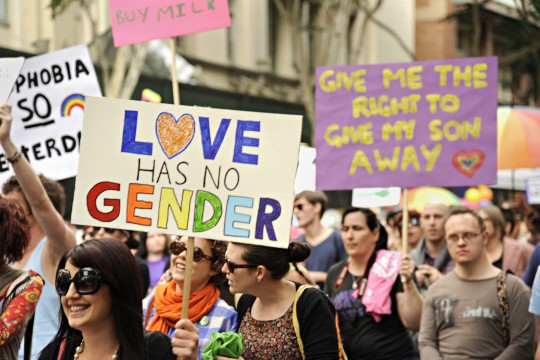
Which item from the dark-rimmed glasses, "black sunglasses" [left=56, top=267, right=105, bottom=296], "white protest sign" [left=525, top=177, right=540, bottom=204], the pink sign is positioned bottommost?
→ "black sunglasses" [left=56, top=267, right=105, bottom=296]

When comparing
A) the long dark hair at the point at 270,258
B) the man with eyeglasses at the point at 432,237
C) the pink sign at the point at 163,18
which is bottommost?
the long dark hair at the point at 270,258

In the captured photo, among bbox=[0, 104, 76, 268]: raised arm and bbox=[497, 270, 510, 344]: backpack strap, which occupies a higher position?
bbox=[0, 104, 76, 268]: raised arm

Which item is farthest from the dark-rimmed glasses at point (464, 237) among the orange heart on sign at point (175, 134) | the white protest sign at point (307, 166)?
the orange heart on sign at point (175, 134)

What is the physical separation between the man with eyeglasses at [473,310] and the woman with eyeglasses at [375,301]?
0.12 meters

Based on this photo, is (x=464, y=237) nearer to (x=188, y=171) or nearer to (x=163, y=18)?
(x=163, y=18)

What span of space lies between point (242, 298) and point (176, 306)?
1.09 ft

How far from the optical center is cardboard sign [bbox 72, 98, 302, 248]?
475 cm

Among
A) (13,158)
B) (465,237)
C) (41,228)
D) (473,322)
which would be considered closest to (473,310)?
(473,322)

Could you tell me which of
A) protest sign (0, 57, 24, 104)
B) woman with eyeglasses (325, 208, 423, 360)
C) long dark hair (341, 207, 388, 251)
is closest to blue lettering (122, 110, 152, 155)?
protest sign (0, 57, 24, 104)

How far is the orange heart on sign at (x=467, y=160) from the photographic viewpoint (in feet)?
24.3

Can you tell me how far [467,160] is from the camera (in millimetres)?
7457

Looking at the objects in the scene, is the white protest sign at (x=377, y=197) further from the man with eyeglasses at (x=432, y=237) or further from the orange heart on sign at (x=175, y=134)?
the orange heart on sign at (x=175, y=134)

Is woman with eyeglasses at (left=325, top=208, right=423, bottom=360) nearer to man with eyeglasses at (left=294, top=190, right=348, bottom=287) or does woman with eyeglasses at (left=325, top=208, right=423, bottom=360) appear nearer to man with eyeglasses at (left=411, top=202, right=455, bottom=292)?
man with eyeglasses at (left=294, top=190, right=348, bottom=287)

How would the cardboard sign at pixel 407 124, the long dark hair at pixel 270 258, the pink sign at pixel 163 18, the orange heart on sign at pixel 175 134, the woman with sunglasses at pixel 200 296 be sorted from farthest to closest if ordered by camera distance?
1. the cardboard sign at pixel 407 124
2. the pink sign at pixel 163 18
3. the woman with sunglasses at pixel 200 296
4. the long dark hair at pixel 270 258
5. the orange heart on sign at pixel 175 134
